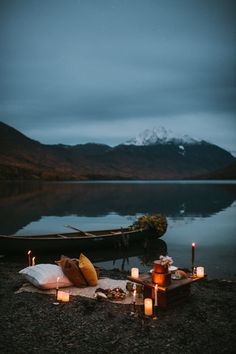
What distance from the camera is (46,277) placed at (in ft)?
39.2

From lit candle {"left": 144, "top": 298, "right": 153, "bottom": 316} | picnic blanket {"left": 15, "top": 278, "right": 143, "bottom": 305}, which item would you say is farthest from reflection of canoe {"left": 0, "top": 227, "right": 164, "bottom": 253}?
lit candle {"left": 144, "top": 298, "right": 153, "bottom": 316}

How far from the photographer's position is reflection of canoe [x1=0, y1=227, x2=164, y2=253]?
19.6m

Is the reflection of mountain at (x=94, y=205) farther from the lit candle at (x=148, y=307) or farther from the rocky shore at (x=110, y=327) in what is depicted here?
the lit candle at (x=148, y=307)

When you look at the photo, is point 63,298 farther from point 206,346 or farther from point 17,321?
point 206,346

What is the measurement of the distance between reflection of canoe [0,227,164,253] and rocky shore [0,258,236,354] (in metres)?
7.52

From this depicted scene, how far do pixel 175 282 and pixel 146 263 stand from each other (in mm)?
10253

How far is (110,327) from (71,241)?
1139 cm

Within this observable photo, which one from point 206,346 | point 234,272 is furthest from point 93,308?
point 234,272

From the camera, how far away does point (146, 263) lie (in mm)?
20953

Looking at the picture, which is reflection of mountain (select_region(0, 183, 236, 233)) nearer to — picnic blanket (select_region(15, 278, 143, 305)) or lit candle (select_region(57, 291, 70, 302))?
picnic blanket (select_region(15, 278, 143, 305))

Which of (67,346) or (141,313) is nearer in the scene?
(67,346)

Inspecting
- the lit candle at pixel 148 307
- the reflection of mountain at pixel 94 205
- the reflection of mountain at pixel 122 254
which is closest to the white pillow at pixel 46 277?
the lit candle at pixel 148 307

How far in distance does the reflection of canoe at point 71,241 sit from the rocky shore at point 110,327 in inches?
296

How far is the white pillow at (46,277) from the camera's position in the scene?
1195cm
